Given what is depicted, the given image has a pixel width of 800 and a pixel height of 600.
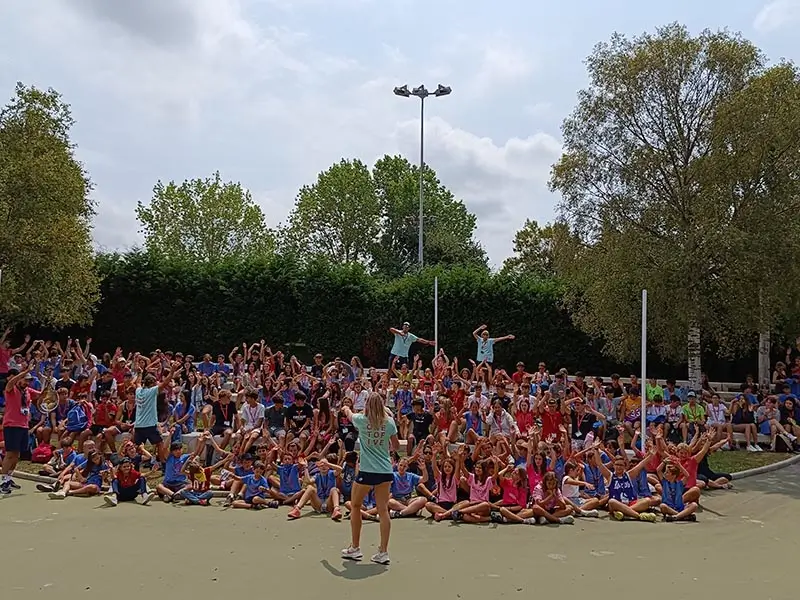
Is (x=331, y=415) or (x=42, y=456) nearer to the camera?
(x=42, y=456)

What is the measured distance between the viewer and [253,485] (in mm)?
10023

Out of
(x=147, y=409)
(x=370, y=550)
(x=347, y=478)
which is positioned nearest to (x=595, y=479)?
(x=347, y=478)

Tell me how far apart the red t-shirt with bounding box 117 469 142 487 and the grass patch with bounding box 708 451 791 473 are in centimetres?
857

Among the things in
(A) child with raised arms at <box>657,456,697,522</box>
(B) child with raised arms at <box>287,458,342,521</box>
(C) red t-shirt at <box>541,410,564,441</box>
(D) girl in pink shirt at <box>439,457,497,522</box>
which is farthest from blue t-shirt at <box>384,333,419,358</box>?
Result: (A) child with raised arms at <box>657,456,697,522</box>

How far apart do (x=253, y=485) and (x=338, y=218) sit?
3892cm

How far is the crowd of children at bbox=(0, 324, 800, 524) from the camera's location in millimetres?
9586

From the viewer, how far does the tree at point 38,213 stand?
742 inches

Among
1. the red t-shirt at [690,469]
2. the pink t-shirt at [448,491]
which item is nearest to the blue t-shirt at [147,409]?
the pink t-shirt at [448,491]

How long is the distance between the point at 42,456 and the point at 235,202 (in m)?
34.5

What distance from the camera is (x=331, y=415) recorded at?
13195 millimetres

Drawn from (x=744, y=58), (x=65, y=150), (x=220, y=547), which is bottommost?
(x=220, y=547)

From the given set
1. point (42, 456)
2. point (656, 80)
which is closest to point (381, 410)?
point (42, 456)

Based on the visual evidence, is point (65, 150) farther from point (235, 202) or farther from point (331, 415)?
point (235, 202)

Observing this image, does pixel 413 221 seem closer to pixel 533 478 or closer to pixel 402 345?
pixel 402 345
